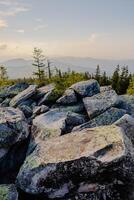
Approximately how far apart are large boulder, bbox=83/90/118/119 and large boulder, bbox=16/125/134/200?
234 inches

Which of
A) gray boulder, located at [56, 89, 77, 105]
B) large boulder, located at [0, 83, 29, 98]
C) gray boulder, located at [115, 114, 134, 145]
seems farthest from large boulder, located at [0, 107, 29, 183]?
large boulder, located at [0, 83, 29, 98]

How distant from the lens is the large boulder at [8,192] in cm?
1734

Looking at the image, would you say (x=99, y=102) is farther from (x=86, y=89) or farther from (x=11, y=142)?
(x=11, y=142)

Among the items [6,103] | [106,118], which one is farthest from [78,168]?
[6,103]

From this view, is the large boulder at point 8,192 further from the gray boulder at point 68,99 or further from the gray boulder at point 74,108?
the gray boulder at point 68,99

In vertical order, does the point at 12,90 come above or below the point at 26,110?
above

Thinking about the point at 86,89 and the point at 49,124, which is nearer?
the point at 49,124

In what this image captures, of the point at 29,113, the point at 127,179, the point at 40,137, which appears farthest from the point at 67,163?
the point at 29,113

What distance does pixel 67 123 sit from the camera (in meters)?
23.0

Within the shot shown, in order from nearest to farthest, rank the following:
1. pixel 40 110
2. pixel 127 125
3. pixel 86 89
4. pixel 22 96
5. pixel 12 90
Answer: pixel 127 125 < pixel 40 110 < pixel 86 89 < pixel 22 96 < pixel 12 90

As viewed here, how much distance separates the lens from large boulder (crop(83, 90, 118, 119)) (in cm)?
2414

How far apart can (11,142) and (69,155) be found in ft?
15.1

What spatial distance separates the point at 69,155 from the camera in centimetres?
1755

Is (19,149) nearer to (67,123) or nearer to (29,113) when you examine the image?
(67,123)
